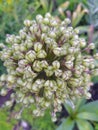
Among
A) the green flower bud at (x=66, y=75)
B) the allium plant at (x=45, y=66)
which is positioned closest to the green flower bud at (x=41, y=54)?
the allium plant at (x=45, y=66)

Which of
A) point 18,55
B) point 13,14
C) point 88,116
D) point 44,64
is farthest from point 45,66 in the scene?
point 13,14

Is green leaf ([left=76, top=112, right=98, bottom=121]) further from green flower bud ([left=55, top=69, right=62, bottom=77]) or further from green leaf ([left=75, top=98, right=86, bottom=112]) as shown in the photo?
green flower bud ([left=55, top=69, right=62, bottom=77])

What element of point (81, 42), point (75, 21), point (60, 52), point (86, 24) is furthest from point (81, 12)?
point (60, 52)

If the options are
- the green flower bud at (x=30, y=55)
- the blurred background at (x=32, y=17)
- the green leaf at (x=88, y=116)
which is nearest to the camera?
the green flower bud at (x=30, y=55)

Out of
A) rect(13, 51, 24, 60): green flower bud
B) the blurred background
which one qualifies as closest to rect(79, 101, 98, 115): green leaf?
the blurred background

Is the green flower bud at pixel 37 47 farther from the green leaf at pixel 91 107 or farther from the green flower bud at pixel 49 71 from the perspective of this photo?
the green leaf at pixel 91 107

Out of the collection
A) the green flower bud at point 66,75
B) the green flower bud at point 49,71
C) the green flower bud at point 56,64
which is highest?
the green flower bud at point 56,64
